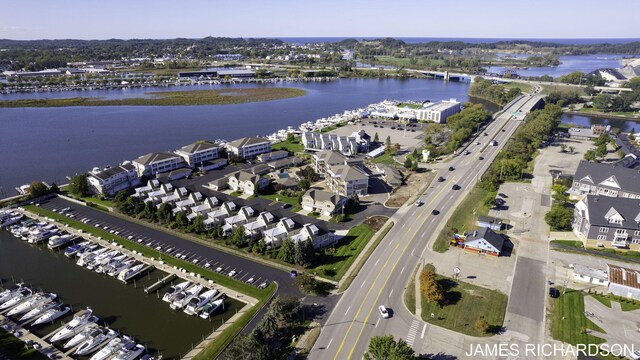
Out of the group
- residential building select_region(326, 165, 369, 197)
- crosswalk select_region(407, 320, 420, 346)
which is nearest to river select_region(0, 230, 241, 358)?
crosswalk select_region(407, 320, 420, 346)

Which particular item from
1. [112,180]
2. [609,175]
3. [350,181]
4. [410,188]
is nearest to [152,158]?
[112,180]

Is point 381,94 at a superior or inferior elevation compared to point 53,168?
superior

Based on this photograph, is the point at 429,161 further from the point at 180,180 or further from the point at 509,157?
the point at 180,180

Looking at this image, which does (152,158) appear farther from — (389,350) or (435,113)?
(435,113)

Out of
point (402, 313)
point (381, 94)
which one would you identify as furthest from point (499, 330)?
point (381, 94)

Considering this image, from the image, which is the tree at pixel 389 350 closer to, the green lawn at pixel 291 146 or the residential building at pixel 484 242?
the residential building at pixel 484 242
